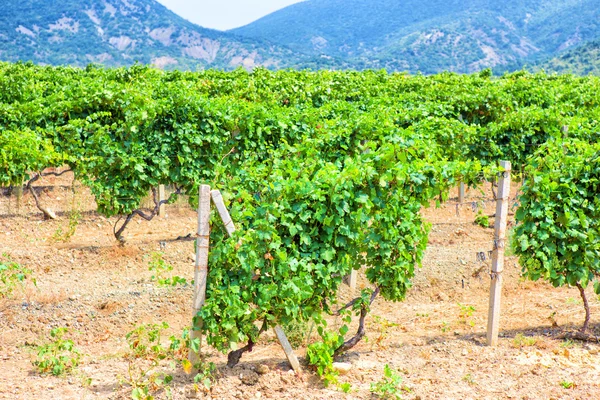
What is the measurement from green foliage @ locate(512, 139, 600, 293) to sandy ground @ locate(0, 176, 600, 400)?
2.24 ft

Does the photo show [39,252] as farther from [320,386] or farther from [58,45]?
[58,45]

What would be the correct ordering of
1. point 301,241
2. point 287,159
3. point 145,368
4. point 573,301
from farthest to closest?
point 573,301, point 287,159, point 145,368, point 301,241

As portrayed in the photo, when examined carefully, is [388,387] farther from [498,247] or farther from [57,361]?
[57,361]

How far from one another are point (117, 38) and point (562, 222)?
127829 millimetres

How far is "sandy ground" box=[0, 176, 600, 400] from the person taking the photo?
5469 millimetres

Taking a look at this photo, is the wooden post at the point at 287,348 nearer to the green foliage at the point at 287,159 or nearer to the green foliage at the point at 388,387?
the green foliage at the point at 287,159

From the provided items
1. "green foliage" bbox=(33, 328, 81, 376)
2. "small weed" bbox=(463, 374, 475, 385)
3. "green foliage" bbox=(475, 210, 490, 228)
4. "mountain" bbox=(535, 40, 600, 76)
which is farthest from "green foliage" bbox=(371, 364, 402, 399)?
"mountain" bbox=(535, 40, 600, 76)

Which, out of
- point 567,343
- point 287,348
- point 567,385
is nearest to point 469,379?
point 567,385

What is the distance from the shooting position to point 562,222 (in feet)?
20.9

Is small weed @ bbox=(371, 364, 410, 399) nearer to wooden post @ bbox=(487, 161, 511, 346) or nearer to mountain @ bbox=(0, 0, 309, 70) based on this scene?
wooden post @ bbox=(487, 161, 511, 346)

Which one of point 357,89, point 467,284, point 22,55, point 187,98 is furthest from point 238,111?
point 22,55

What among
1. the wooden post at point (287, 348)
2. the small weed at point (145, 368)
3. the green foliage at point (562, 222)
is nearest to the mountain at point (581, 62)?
the green foliage at point (562, 222)

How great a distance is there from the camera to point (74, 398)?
17.2ft

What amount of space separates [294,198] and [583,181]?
2.93 metres
